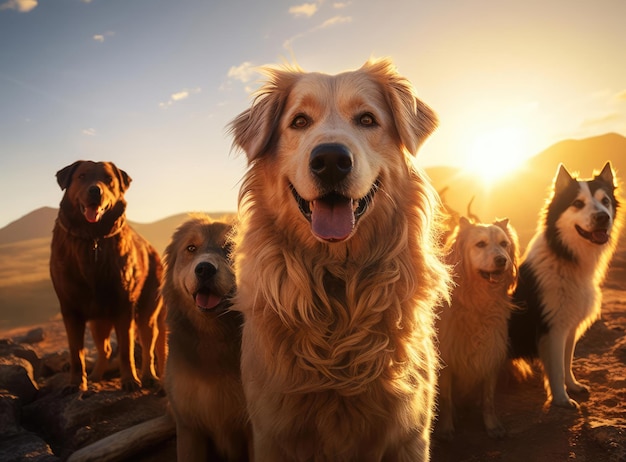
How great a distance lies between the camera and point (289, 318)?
2.54 meters

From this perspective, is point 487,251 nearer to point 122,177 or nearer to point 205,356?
point 205,356

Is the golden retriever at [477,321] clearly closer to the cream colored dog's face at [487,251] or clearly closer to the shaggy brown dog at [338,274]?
the cream colored dog's face at [487,251]

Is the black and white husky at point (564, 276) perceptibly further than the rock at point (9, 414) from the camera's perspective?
Yes

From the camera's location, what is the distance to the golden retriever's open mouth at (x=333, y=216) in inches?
92.1

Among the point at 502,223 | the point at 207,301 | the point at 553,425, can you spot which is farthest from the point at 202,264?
the point at 553,425

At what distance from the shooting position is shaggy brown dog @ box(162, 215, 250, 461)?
10.9ft

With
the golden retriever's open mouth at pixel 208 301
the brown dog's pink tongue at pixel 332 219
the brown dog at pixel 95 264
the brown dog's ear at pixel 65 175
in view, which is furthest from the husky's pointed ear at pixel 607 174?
the brown dog's ear at pixel 65 175

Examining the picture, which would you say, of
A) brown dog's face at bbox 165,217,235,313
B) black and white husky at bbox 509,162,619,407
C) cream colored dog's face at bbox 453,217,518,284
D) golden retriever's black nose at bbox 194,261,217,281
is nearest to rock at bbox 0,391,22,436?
brown dog's face at bbox 165,217,235,313

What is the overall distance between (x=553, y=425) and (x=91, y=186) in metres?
4.97

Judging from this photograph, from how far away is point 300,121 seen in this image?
106 inches

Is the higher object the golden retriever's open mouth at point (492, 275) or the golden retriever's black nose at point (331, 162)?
the golden retriever's black nose at point (331, 162)

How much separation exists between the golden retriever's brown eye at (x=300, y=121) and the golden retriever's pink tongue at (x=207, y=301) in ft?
4.58

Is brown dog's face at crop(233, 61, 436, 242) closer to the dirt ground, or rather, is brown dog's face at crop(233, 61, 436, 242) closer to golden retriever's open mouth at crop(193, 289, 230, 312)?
golden retriever's open mouth at crop(193, 289, 230, 312)

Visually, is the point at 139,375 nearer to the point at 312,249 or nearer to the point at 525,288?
the point at 312,249
